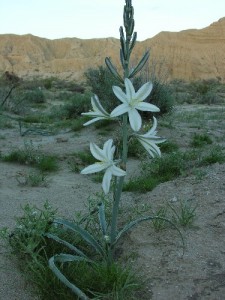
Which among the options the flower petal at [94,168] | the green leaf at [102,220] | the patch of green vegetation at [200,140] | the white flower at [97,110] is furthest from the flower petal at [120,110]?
the patch of green vegetation at [200,140]

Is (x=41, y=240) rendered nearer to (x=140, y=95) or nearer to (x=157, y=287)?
(x=157, y=287)

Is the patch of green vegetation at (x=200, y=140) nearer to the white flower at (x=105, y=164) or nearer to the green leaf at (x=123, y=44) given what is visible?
the green leaf at (x=123, y=44)

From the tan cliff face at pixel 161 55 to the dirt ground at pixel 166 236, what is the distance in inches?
1047

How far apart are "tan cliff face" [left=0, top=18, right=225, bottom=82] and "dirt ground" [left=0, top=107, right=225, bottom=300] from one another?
2660 cm

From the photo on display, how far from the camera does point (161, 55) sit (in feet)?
137

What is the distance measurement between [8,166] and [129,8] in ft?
13.5

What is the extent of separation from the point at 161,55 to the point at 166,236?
39800 millimetres

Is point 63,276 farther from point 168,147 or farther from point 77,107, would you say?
point 77,107

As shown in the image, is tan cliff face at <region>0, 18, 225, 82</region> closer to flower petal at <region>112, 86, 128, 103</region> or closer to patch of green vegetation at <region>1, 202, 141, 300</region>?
patch of green vegetation at <region>1, 202, 141, 300</region>

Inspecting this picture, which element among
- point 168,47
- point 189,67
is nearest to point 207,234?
point 189,67

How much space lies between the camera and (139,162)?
21.1 ft

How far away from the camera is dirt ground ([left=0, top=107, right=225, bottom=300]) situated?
2.79 metres

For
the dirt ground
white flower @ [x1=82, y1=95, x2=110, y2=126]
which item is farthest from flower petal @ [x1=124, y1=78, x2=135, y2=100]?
the dirt ground

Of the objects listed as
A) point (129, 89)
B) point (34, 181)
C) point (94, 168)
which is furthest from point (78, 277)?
point (34, 181)
